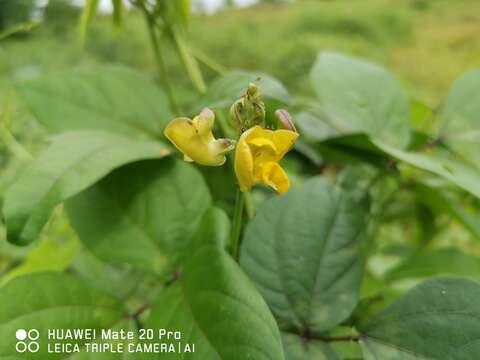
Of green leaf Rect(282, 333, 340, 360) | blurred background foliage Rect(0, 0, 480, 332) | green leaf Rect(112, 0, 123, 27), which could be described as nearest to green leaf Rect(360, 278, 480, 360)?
green leaf Rect(282, 333, 340, 360)

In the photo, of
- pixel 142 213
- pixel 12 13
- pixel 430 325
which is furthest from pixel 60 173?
pixel 12 13

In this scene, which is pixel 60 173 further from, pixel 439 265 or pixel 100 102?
pixel 439 265

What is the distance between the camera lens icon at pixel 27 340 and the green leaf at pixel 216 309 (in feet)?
0.15

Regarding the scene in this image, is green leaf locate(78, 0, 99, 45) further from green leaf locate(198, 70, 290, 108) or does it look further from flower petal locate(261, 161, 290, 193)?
flower petal locate(261, 161, 290, 193)

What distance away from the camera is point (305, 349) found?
224mm

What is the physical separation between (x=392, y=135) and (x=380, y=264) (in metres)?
0.26

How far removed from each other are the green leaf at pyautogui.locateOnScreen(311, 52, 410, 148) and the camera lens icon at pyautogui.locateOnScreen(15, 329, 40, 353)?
0.67ft

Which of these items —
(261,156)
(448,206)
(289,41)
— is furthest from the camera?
(289,41)

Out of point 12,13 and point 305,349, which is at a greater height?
point 305,349

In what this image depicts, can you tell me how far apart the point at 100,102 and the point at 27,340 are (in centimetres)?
17

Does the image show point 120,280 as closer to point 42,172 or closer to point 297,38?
point 42,172

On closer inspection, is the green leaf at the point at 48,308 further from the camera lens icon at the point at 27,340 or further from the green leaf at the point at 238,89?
the green leaf at the point at 238,89

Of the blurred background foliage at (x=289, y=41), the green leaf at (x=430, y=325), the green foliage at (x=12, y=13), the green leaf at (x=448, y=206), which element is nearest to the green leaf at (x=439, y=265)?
the green leaf at (x=448, y=206)

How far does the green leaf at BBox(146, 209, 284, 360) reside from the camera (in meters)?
0.18
